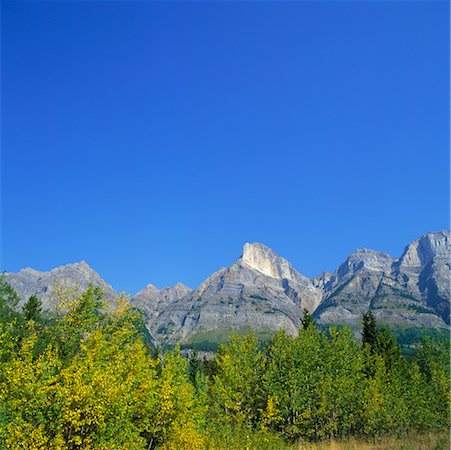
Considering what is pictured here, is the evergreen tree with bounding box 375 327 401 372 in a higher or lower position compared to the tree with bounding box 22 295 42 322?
lower

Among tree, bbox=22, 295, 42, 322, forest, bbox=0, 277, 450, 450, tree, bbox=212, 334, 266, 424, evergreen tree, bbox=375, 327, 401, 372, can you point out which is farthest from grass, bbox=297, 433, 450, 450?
tree, bbox=22, 295, 42, 322

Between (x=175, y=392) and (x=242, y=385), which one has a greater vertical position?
(x=175, y=392)

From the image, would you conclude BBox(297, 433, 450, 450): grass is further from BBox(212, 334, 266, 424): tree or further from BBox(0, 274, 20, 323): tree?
BBox(0, 274, 20, 323): tree

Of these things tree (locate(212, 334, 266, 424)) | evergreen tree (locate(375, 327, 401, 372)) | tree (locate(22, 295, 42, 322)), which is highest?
tree (locate(22, 295, 42, 322))

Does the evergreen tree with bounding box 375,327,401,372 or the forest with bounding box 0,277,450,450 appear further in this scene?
the evergreen tree with bounding box 375,327,401,372

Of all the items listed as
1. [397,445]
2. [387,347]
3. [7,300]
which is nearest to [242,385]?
[397,445]

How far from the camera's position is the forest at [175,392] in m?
12.0

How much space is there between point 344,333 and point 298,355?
911 centimetres

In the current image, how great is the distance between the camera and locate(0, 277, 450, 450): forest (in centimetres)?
1203

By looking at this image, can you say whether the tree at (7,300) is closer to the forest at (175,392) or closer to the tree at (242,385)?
the forest at (175,392)

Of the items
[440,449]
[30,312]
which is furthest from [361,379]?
[30,312]

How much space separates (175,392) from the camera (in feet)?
56.5

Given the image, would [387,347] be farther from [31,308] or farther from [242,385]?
[31,308]

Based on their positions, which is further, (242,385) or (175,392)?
(242,385)
